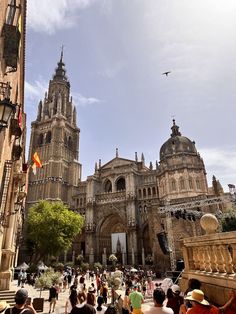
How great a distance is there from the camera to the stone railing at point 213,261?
4.73 m

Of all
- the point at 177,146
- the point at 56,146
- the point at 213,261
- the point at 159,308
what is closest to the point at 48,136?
the point at 56,146

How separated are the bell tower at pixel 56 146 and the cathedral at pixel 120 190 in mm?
204

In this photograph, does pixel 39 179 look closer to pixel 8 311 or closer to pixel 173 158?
pixel 173 158

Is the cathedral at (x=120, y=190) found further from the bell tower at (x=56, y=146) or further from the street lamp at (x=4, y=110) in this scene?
the street lamp at (x=4, y=110)

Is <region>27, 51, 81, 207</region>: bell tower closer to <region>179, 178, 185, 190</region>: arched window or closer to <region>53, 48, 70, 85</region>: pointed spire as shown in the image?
→ <region>53, 48, 70, 85</region>: pointed spire

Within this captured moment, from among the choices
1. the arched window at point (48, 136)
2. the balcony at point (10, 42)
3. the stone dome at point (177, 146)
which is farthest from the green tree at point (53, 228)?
the balcony at point (10, 42)

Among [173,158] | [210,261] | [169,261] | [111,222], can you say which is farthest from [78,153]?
[210,261]

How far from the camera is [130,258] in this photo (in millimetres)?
40719

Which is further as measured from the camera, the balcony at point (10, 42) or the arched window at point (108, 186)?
the arched window at point (108, 186)

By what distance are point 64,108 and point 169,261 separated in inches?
1772

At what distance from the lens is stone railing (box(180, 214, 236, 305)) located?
4.73 metres

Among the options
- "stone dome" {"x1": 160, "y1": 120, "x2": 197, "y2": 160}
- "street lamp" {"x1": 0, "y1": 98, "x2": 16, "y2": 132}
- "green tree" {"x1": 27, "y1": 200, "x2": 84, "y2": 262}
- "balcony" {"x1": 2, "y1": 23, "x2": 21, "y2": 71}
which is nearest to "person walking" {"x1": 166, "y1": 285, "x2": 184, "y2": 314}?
"street lamp" {"x1": 0, "y1": 98, "x2": 16, "y2": 132}

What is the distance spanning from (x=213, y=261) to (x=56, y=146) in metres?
51.2

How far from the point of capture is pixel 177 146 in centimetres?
4312
